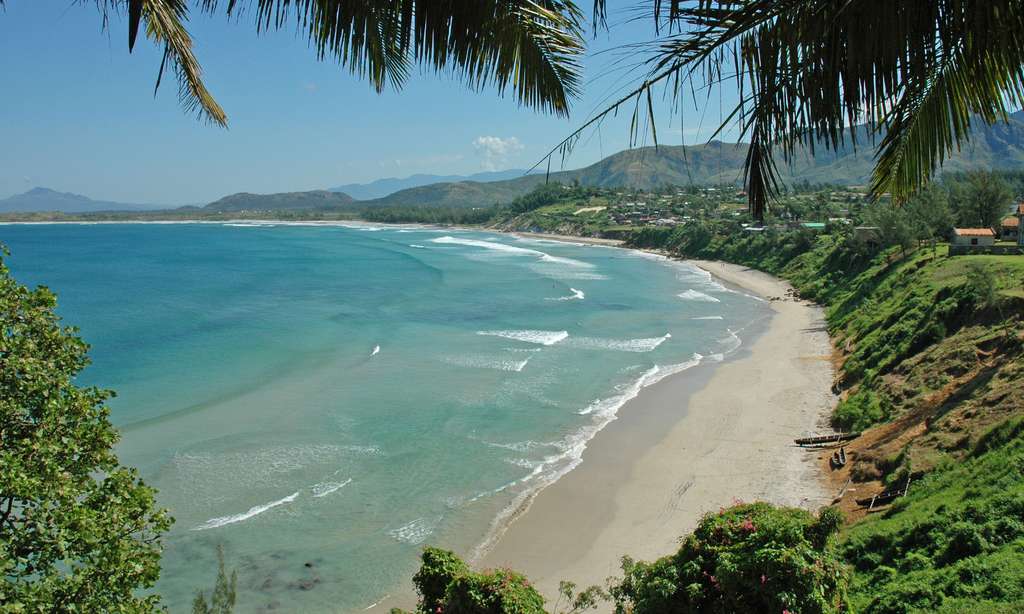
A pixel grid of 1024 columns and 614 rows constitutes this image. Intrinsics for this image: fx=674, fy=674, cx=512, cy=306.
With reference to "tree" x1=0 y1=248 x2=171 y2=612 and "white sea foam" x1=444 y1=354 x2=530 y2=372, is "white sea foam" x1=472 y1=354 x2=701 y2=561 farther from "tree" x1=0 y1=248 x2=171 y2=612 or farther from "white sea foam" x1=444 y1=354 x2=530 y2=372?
"tree" x1=0 y1=248 x2=171 y2=612

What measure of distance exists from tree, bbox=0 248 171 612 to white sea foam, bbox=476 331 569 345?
29.5 meters

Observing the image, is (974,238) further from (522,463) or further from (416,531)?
(416,531)

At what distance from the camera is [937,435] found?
16234 millimetres

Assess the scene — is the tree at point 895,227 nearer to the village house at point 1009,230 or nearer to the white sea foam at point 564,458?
the village house at point 1009,230

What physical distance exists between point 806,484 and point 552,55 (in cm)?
1740

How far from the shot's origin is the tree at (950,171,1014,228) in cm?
4441

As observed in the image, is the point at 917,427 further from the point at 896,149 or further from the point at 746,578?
the point at 896,149

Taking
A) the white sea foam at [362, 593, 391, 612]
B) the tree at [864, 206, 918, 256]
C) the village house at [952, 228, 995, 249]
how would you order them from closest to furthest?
the white sea foam at [362, 593, 391, 612], the village house at [952, 228, 995, 249], the tree at [864, 206, 918, 256]

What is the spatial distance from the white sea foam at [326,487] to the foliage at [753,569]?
1129cm

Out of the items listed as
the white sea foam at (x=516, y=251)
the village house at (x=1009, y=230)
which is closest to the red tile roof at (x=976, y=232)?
the village house at (x=1009, y=230)

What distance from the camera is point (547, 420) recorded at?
929 inches

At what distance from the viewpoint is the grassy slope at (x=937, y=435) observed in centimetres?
999

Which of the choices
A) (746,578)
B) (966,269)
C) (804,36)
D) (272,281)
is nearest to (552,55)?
(804,36)

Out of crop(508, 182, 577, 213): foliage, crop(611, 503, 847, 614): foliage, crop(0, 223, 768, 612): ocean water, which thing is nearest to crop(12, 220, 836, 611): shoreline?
crop(0, 223, 768, 612): ocean water
